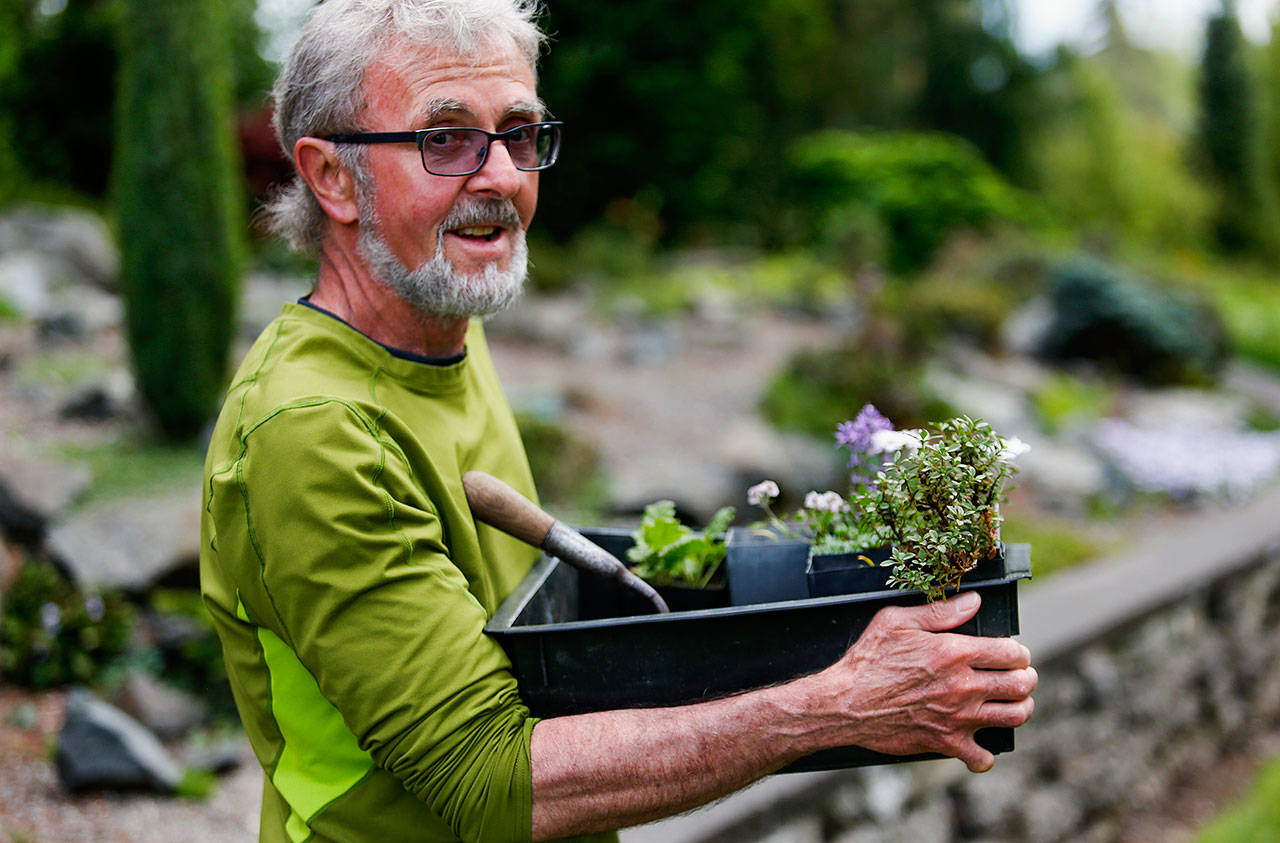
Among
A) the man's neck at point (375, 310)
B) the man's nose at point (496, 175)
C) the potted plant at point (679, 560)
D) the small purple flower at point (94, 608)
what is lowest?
the small purple flower at point (94, 608)

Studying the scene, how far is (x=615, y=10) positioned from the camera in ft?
38.7

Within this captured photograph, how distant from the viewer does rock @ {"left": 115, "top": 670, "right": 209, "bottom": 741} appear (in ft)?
11.9

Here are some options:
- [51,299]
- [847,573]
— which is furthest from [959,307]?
[847,573]

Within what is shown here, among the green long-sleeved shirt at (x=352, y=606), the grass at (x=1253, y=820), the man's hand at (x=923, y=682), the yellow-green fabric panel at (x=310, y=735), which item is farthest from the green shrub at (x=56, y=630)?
the grass at (x=1253, y=820)

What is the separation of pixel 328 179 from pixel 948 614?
1118 mm

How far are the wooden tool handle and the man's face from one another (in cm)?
27

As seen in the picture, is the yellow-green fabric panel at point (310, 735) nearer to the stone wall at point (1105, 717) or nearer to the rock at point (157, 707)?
the stone wall at point (1105, 717)

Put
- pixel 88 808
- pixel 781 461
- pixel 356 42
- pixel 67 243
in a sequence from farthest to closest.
A: pixel 67 243 → pixel 781 461 → pixel 88 808 → pixel 356 42

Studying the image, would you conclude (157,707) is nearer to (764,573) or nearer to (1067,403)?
(764,573)

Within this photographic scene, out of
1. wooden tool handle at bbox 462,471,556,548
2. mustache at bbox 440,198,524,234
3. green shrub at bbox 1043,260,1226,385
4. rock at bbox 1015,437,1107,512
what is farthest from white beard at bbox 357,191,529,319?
green shrub at bbox 1043,260,1226,385

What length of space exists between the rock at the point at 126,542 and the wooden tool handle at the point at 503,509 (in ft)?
10.4

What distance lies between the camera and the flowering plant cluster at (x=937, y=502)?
4.42 feet

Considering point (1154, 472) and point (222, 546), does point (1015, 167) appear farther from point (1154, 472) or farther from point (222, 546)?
point (222, 546)

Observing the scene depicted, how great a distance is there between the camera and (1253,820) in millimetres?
4098
